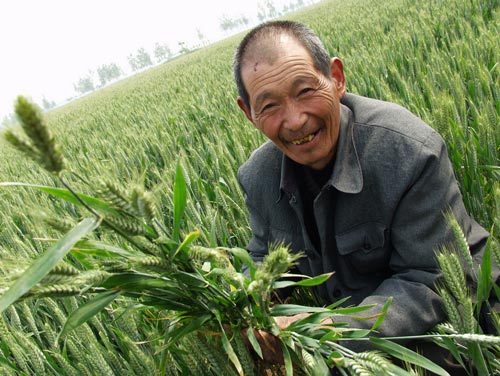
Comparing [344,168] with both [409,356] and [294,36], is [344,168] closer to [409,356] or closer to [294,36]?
[294,36]

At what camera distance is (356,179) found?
111 cm

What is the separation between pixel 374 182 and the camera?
1.12 metres

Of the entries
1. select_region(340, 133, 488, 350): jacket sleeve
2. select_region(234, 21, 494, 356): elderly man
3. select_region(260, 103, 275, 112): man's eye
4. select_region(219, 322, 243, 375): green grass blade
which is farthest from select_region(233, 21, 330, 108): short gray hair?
select_region(219, 322, 243, 375): green grass blade

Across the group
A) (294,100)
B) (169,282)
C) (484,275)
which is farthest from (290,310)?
(294,100)

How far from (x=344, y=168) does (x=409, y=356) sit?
0.55 metres

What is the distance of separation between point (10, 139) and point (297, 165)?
985 mm

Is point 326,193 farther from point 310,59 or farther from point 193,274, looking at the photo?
point 193,274

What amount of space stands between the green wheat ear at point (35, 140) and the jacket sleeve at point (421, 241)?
29.8 inches

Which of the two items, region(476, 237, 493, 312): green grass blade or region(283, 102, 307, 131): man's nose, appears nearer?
region(476, 237, 493, 312): green grass blade

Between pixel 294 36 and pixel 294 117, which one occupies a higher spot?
pixel 294 36

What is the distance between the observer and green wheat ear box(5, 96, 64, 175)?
Answer: 1.24 ft

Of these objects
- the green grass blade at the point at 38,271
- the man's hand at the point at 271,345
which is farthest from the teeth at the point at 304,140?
the green grass blade at the point at 38,271

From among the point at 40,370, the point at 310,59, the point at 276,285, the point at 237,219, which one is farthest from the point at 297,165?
the point at 40,370

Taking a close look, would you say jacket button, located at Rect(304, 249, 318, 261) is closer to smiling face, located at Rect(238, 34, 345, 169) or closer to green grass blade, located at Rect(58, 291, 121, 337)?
smiling face, located at Rect(238, 34, 345, 169)
